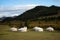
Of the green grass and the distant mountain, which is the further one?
the distant mountain

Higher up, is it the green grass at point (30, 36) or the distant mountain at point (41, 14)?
the green grass at point (30, 36)

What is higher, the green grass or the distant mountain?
the green grass

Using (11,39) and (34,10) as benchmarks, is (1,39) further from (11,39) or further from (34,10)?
(34,10)

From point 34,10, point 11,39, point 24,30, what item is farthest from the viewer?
point 34,10

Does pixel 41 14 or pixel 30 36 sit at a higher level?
pixel 30 36

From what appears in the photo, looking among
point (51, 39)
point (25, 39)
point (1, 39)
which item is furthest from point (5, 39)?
point (51, 39)

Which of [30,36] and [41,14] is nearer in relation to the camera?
[30,36]

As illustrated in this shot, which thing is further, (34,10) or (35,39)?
(34,10)

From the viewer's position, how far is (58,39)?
19.3 metres

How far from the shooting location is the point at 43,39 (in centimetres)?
1917

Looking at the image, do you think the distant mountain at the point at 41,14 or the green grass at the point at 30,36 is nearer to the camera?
the green grass at the point at 30,36

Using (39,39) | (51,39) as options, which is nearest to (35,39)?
(39,39)

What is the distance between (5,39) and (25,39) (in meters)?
2.24

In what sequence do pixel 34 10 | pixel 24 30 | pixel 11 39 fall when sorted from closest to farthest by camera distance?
pixel 11 39, pixel 24 30, pixel 34 10
